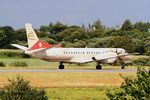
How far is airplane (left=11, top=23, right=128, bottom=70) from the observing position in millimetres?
76250

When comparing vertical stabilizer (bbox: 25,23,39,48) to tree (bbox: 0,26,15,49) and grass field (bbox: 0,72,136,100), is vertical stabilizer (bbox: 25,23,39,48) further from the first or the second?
tree (bbox: 0,26,15,49)

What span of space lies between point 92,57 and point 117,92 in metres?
56.6

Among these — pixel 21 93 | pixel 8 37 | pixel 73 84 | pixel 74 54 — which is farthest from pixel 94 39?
pixel 21 93

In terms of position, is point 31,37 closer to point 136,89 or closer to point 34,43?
point 34,43

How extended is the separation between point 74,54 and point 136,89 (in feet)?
188

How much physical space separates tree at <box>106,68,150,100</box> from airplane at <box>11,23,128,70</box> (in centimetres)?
5416

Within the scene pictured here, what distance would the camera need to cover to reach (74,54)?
77688 mm

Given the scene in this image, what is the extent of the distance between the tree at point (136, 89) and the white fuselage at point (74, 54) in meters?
55.2

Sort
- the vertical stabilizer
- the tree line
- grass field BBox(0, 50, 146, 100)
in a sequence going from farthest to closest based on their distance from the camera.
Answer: the tree line < the vertical stabilizer < grass field BBox(0, 50, 146, 100)

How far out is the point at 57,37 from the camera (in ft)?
568

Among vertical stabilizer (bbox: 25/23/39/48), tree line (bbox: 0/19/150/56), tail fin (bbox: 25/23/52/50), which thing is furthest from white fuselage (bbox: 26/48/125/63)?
tree line (bbox: 0/19/150/56)

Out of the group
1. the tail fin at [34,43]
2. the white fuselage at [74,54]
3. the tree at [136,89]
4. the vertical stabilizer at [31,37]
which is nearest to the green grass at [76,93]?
the tree at [136,89]

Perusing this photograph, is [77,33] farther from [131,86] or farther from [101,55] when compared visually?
[131,86]

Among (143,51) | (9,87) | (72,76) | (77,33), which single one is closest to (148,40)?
(143,51)
